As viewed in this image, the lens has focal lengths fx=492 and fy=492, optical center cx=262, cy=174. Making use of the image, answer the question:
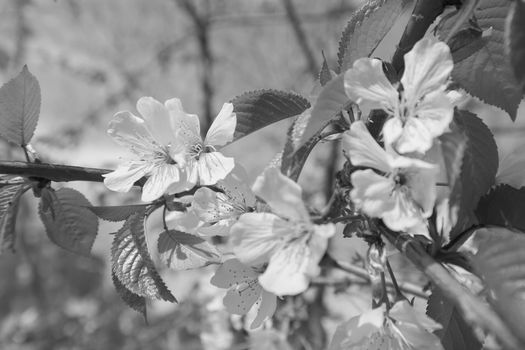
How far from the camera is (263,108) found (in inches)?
30.1

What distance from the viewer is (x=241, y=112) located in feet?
2.57

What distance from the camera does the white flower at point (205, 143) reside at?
2.55ft

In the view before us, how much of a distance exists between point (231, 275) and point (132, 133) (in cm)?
31

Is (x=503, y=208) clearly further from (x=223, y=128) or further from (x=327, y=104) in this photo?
(x=223, y=128)

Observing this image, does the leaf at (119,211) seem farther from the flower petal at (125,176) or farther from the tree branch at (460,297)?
the tree branch at (460,297)

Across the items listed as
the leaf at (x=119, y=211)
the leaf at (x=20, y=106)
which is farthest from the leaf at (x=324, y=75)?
the leaf at (x=20, y=106)

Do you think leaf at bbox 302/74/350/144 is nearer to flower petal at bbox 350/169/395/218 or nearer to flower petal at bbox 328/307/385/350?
flower petal at bbox 350/169/395/218

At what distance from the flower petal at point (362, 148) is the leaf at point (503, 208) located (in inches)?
7.6

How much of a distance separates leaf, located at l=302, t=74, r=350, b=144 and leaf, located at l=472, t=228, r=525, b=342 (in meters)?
0.25

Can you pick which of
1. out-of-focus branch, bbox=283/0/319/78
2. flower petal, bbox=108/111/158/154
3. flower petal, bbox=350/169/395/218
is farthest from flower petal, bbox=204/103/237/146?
out-of-focus branch, bbox=283/0/319/78

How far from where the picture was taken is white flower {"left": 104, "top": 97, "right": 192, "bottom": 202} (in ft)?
2.63

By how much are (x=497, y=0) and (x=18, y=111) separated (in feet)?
2.63

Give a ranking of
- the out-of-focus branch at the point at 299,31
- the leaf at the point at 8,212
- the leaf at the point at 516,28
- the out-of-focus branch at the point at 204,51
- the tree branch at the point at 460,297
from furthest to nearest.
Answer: the out-of-focus branch at the point at 204,51
the out-of-focus branch at the point at 299,31
the leaf at the point at 8,212
the leaf at the point at 516,28
the tree branch at the point at 460,297

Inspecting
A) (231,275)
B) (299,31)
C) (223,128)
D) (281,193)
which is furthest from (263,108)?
(299,31)
